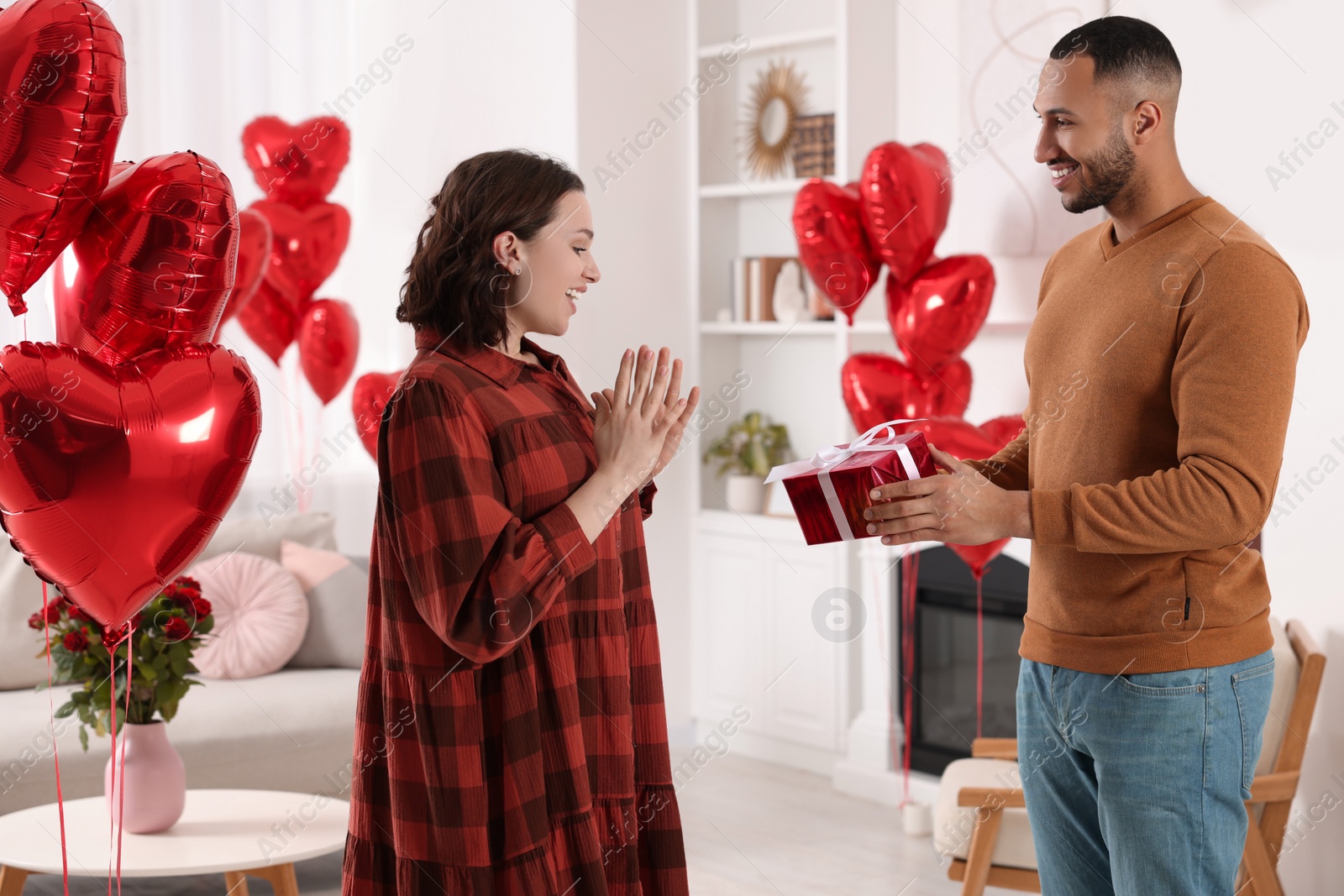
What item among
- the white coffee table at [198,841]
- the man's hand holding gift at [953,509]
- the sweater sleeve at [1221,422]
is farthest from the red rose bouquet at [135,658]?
the sweater sleeve at [1221,422]

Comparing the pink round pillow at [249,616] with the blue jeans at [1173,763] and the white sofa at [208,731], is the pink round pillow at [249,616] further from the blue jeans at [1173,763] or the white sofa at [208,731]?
the blue jeans at [1173,763]

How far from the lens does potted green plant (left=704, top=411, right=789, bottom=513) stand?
13.8ft

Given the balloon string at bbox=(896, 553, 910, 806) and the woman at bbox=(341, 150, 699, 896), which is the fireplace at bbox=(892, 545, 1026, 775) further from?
the woman at bbox=(341, 150, 699, 896)

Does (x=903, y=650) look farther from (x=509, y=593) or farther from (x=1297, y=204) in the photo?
(x=509, y=593)

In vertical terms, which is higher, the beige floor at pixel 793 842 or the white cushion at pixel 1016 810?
the white cushion at pixel 1016 810

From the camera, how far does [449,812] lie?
1445mm

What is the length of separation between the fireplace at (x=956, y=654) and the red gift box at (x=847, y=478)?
1.94m

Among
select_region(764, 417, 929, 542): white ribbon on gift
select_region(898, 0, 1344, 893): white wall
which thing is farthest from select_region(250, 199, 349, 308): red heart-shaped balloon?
select_region(764, 417, 929, 542): white ribbon on gift

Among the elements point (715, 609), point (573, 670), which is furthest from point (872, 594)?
point (573, 670)

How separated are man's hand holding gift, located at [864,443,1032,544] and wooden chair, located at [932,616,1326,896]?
3.42 ft

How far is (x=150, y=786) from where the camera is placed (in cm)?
253

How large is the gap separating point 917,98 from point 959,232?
0.54 m

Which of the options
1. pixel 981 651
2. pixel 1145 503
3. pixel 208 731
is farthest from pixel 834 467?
pixel 208 731

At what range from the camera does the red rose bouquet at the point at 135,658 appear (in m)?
2.54
